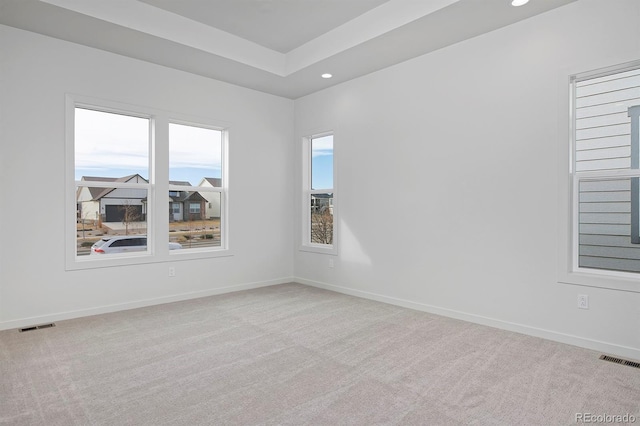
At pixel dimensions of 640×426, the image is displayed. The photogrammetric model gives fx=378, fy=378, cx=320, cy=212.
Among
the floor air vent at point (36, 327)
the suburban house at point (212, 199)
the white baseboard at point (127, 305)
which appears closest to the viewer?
the floor air vent at point (36, 327)

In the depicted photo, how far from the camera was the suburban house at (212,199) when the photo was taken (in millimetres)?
5030

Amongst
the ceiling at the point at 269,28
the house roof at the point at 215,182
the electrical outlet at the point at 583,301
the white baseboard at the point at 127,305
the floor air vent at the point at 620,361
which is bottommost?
the floor air vent at the point at 620,361

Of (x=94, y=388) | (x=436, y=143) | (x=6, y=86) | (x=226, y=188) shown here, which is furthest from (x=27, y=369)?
(x=436, y=143)

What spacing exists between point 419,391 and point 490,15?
3095 millimetres

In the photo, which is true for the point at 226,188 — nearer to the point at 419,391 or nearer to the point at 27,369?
the point at 27,369

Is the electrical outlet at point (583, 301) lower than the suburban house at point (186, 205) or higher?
lower

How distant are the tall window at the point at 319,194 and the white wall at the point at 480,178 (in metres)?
0.34

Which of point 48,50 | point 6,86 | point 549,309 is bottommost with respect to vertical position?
point 549,309

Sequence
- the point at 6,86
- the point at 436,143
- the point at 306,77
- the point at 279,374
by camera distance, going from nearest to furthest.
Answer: the point at 279,374, the point at 6,86, the point at 436,143, the point at 306,77

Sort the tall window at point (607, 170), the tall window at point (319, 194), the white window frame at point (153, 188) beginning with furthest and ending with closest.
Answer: the tall window at point (319, 194) < the white window frame at point (153, 188) < the tall window at point (607, 170)

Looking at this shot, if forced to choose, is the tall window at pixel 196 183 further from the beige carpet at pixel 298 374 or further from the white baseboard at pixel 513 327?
the white baseboard at pixel 513 327

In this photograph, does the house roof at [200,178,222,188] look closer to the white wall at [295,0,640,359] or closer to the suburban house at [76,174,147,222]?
the suburban house at [76,174,147,222]

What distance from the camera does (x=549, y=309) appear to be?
325 centimetres

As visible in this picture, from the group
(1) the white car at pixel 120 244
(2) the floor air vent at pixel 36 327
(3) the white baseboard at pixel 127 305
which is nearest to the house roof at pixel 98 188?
(1) the white car at pixel 120 244
